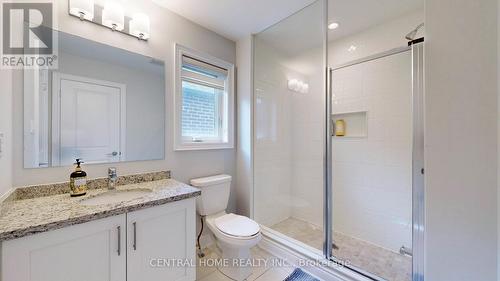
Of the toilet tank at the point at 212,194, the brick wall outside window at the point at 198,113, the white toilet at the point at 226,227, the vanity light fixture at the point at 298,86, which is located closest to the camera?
the white toilet at the point at 226,227

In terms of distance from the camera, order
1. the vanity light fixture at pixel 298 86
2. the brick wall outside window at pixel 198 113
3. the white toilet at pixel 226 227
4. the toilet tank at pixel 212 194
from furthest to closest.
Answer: the vanity light fixture at pixel 298 86
the brick wall outside window at pixel 198 113
the toilet tank at pixel 212 194
the white toilet at pixel 226 227

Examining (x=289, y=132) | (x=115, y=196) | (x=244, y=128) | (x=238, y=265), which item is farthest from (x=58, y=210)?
(x=289, y=132)

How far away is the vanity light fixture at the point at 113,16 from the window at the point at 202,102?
47cm

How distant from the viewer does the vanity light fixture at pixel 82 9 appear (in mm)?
1332

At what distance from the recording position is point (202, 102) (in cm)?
214

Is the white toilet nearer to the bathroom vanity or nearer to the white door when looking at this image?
the bathroom vanity

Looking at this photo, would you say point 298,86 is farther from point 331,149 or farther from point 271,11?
point 331,149

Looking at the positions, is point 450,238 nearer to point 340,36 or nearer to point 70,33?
point 340,36

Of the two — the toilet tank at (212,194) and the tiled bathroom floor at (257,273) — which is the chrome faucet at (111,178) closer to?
the toilet tank at (212,194)

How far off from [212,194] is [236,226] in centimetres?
41

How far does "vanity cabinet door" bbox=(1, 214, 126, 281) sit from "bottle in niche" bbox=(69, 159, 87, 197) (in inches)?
16.2

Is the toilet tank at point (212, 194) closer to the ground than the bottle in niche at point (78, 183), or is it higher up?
closer to the ground

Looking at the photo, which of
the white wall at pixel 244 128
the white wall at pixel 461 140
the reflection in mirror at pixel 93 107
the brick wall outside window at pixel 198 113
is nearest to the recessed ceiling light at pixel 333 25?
the white wall at pixel 244 128

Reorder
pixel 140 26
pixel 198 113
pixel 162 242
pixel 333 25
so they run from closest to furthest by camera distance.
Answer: pixel 162 242, pixel 140 26, pixel 333 25, pixel 198 113
